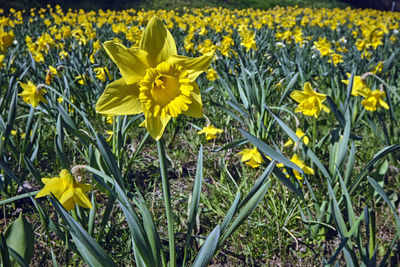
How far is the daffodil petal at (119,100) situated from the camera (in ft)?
3.03

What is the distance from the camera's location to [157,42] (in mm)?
944

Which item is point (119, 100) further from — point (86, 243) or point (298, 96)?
point (298, 96)

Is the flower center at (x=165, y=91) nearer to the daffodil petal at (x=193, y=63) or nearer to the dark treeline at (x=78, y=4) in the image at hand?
the daffodil petal at (x=193, y=63)

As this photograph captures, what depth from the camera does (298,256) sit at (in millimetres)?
1590

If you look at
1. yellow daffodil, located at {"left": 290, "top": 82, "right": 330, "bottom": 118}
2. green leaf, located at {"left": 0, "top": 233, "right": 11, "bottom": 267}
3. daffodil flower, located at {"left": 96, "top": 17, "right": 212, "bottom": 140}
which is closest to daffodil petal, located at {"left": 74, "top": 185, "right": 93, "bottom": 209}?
green leaf, located at {"left": 0, "top": 233, "right": 11, "bottom": 267}

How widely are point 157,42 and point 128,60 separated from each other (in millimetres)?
102

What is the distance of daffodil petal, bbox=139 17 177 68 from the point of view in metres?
0.92

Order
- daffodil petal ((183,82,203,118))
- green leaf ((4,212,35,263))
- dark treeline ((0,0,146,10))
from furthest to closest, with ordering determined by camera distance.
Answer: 1. dark treeline ((0,0,146,10))
2. green leaf ((4,212,35,263))
3. daffodil petal ((183,82,203,118))

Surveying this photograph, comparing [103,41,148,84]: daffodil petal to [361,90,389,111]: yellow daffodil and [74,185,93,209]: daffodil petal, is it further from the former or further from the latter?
[361,90,389,111]: yellow daffodil

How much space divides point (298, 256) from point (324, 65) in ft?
8.56

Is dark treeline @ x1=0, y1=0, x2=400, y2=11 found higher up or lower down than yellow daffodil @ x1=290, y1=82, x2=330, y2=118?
higher up

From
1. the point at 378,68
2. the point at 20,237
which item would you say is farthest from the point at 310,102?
the point at 20,237

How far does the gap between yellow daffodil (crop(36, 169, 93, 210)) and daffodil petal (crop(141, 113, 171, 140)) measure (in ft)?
1.38

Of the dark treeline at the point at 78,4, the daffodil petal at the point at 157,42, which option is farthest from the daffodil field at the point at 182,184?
the dark treeline at the point at 78,4
